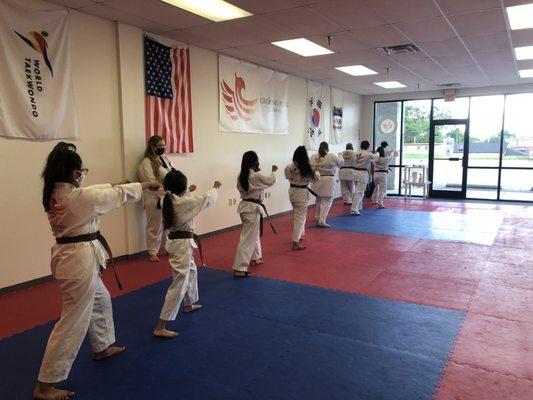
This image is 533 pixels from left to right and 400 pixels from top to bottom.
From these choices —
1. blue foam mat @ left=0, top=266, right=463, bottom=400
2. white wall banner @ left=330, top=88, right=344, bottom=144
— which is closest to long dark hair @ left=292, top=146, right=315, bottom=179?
blue foam mat @ left=0, top=266, right=463, bottom=400

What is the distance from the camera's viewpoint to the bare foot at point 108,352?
2697 millimetres

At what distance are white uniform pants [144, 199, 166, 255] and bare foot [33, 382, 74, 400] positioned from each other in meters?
2.89

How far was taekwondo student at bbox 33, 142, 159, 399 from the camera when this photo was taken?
2.29 meters

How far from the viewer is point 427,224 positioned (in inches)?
290

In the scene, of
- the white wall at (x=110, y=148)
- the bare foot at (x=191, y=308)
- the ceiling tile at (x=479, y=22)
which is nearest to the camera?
the bare foot at (x=191, y=308)

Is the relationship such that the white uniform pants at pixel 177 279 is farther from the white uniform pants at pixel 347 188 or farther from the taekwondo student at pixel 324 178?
the white uniform pants at pixel 347 188

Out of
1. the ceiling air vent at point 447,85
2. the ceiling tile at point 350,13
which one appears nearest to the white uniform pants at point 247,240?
the ceiling tile at point 350,13

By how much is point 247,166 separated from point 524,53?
5.40 metres

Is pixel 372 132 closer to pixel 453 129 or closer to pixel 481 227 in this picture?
pixel 453 129

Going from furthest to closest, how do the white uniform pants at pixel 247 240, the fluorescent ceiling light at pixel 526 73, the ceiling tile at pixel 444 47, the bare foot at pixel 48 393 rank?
the fluorescent ceiling light at pixel 526 73 → the ceiling tile at pixel 444 47 → the white uniform pants at pixel 247 240 → the bare foot at pixel 48 393

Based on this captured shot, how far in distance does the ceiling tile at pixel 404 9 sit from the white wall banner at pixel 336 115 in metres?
5.36

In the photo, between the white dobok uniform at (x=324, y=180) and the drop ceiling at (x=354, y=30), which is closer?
the drop ceiling at (x=354, y=30)

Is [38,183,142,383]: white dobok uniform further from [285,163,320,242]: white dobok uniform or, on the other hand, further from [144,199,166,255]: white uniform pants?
[285,163,320,242]: white dobok uniform

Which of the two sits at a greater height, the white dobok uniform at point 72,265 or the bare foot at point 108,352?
the white dobok uniform at point 72,265
